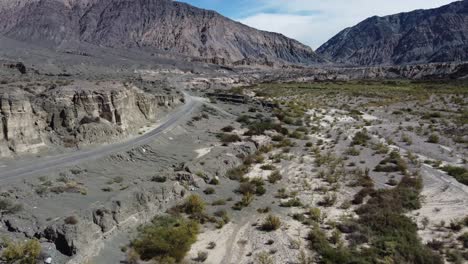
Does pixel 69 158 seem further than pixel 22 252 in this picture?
Yes

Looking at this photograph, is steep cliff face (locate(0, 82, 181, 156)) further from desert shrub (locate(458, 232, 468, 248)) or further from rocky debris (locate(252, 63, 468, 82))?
rocky debris (locate(252, 63, 468, 82))

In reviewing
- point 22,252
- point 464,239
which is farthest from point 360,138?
point 22,252

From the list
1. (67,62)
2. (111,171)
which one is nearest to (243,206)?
(111,171)

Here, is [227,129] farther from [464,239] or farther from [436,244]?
[464,239]

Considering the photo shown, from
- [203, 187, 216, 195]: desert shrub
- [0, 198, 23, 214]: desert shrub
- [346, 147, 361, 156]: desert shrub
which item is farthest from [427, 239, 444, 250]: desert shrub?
[0, 198, 23, 214]: desert shrub

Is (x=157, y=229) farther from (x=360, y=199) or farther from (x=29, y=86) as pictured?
(x=29, y=86)

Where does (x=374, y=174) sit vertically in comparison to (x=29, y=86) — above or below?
below

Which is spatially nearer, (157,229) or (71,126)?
(157,229)
